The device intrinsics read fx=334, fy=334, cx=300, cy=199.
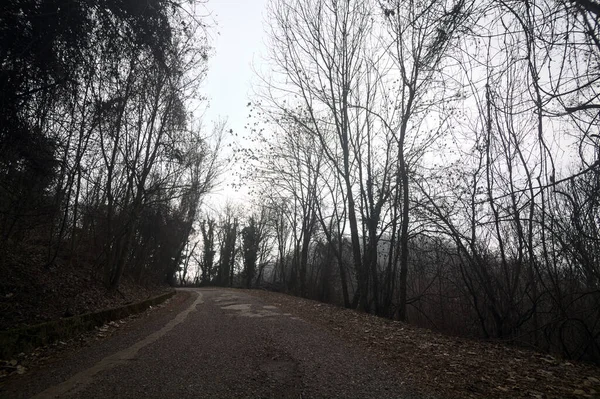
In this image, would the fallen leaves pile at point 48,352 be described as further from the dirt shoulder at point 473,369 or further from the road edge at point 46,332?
the dirt shoulder at point 473,369

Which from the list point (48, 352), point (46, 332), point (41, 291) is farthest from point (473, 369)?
point (41, 291)

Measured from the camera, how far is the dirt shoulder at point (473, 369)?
12.4ft

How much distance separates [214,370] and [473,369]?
11.4 ft

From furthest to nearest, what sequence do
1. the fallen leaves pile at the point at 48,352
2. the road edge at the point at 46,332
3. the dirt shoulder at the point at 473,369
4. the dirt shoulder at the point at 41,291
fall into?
the dirt shoulder at the point at 41,291 → the road edge at the point at 46,332 → the fallen leaves pile at the point at 48,352 → the dirt shoulder at the point at 473,369

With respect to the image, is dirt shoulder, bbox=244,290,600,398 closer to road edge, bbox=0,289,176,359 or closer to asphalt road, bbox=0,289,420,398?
asphalt road, bbox=0,289,420,398

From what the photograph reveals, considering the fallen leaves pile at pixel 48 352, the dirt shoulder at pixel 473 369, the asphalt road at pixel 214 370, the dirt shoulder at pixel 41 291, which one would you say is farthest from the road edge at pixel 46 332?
the dirt shoulder at pixel 473 369

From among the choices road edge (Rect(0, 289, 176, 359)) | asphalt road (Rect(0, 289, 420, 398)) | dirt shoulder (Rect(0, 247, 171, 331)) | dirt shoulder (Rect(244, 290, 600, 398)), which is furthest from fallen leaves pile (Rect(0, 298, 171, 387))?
dirt shoulder (Rect(244, 290, 600, 398))

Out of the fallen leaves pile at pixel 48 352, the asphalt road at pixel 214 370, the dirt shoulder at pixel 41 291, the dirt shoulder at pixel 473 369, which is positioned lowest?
the fallen leaves pile at pixel 48 352

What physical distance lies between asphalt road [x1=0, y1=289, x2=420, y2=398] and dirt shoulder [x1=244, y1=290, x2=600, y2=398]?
0.40 metres

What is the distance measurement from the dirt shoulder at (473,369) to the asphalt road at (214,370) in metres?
0.40

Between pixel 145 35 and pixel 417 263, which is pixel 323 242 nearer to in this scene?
pixel 417 263

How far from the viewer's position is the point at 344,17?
1347 cm

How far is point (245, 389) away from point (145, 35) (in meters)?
5.42

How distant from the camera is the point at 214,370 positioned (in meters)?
4.23
